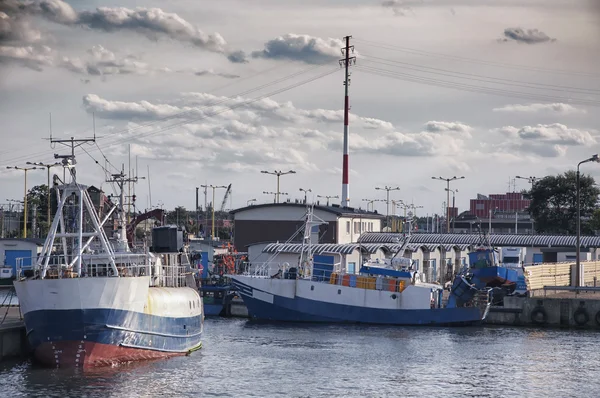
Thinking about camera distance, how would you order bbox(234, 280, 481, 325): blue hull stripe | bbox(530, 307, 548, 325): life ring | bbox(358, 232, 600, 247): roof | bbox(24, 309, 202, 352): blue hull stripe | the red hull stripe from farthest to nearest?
bbox(358, 232, 600, 247): roof → bbox(530, 307, 548, 325): life ring → bbox(234, 280, 481, 325): blue hull stripe → the red hull stripe → bbox(24, 309, 202, 352): blue hull stripe

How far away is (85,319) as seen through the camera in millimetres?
43906

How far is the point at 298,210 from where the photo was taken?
97.9 m

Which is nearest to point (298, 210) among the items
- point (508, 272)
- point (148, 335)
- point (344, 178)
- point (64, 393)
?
point (344, 178)

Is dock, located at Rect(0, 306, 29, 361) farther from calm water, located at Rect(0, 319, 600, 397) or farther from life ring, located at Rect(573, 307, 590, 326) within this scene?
life ring, located at Rect(573, 307, 590, 326)

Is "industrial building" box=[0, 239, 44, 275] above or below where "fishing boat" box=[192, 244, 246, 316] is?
above

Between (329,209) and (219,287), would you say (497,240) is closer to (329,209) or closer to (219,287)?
(329,209)

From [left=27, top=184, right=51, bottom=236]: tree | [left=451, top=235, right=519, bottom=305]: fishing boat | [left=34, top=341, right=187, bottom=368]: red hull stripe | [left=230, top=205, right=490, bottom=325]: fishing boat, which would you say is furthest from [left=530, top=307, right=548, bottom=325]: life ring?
[left=27, top=184, right=51, bottom=236]: tree

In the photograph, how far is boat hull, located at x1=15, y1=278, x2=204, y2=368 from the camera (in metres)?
43.8

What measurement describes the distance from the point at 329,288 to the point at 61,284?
28.7 meters

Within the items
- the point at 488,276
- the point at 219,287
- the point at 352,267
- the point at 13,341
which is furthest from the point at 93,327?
the point at 352,267

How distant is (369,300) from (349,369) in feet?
67.7

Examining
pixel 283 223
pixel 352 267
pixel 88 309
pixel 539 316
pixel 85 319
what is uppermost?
pixel 283 223

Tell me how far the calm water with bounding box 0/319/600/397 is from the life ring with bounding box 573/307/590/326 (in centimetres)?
391

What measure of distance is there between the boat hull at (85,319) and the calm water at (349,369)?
0.84 m
